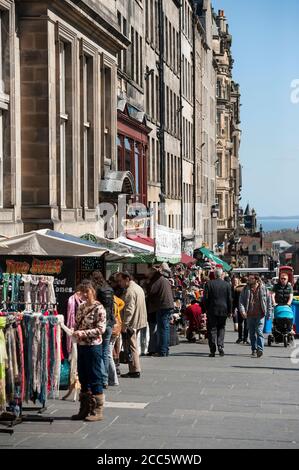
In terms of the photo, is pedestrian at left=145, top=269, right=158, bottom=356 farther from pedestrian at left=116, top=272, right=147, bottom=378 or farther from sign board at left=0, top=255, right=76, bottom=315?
sign board at left=0, top=255, right=76, bottom=315

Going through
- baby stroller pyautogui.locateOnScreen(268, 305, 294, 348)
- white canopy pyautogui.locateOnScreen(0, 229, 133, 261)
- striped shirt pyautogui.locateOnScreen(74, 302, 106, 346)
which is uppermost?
white canopy pyautogui.locateOnScreen(0, 229, 133, 261)

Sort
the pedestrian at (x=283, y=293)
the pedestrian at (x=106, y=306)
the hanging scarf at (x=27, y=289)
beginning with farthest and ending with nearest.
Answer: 1. the pedestrian at (x=283, y=293)
2. the pedestrian at (x=106, y=306)
3. the hanging scarf at (x=27, y=289)

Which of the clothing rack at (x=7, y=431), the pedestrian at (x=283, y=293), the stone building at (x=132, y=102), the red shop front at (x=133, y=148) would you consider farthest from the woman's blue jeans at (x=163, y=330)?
the red shop front at (x=133, y=148)

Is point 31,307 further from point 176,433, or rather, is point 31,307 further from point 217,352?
point 217,352

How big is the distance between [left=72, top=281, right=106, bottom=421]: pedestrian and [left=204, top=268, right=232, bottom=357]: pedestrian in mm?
8786

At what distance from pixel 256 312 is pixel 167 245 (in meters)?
6.50

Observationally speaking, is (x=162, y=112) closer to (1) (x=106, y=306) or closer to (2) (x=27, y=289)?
(1) (x=106, y=306)

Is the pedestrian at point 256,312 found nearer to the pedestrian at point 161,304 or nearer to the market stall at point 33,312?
the pedestrian at point 161,304

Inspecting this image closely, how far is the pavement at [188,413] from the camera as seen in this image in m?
11.6

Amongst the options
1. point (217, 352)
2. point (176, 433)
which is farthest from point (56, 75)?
point (176, 433)

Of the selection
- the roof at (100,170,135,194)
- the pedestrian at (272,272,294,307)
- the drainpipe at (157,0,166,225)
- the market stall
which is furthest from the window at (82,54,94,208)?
the drainpipe at (157,0,166,225)

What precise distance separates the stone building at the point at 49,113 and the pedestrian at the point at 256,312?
13.5 feet

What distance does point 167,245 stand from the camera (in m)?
28.1

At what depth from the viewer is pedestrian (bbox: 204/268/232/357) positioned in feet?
71.7
